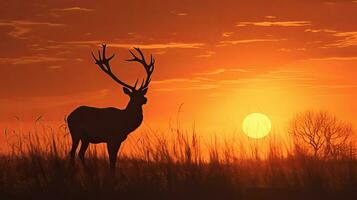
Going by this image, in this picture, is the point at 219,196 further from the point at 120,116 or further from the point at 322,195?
the point at 120,116

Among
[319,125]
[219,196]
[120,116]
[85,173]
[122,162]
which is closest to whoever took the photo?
Result: [219,196]

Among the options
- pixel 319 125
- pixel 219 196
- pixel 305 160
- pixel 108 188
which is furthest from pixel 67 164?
pixel 319 125

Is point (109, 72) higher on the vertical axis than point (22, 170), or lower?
higher

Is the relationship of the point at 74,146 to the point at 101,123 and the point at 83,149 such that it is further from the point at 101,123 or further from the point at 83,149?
the point at 101,123

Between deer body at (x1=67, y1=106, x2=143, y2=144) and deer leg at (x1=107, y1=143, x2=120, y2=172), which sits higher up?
deer body at (x1=67, y1=106, x2=143, y2=144)

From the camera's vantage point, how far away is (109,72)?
18.1m

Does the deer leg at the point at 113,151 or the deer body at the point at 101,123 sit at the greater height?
the deer body at the point at 101,123

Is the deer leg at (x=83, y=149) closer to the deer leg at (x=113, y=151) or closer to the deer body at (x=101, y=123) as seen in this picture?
the deer body at (x=101, y=123)

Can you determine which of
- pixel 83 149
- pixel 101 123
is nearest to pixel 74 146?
pixel 83 149

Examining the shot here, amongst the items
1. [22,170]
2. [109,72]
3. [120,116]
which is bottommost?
[22,170]

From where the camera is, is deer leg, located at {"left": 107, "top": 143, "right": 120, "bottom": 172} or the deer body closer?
deer leg, located at {"left": 107, "top": 143, "right": 120, "bottom": 172}

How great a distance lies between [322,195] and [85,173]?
160 inches

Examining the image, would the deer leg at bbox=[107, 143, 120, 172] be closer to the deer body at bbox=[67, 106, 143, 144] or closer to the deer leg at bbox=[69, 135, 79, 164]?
the deer body at bbox=[67, 106, 143, 144]

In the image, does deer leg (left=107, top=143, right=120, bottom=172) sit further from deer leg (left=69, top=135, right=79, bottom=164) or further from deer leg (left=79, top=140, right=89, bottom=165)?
deer leg (left=69, top=135, right=79, bottom=164)
